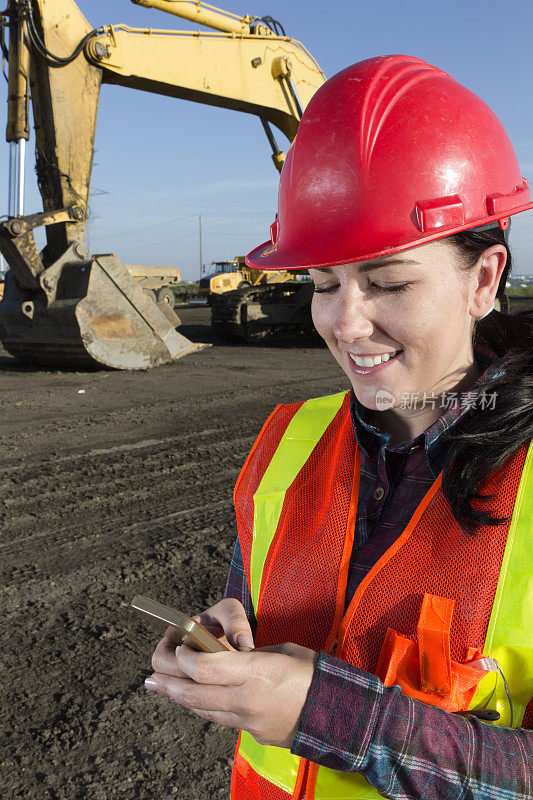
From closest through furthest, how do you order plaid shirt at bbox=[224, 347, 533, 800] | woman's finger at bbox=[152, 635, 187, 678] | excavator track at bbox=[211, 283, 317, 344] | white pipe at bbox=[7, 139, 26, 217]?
plaid shirt at bbox=[224, 347, 533, 800], woman's finger at bbox=[152, 635, 187, 678], white pipe at bbox=[7, 139, 26, 217], excavator track at bbox=[211, 283, 317, 344]

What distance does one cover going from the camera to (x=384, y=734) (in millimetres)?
1001

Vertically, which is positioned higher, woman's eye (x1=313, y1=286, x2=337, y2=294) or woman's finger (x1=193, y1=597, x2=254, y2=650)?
woman's eye (x1=313, y1=286, x2=337, y2=294)

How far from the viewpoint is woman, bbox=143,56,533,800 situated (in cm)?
102

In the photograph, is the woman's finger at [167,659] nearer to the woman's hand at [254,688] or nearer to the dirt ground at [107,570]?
the woman's hand at [254,688]

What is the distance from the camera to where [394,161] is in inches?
53.8

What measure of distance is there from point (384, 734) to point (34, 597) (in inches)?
110

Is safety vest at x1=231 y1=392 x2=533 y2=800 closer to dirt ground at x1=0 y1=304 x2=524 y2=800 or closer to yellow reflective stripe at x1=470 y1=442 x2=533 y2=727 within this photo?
yellow reflective stripe at x1=470 y1=442 x2=533 y2=727

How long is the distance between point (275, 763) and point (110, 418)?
239 inches

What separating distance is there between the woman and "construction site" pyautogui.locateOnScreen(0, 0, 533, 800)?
1325 millimetres

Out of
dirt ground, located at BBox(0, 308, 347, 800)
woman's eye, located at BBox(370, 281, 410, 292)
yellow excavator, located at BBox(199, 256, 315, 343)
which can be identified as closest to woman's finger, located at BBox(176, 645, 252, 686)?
woman's eye, located at BBox(370, 281, 410, 292)

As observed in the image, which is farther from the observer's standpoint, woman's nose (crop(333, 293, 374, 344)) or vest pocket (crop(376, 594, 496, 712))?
woman's nose (crop(333, 293, 374, 344))

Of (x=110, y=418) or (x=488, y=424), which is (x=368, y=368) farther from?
(x=110, y=418)

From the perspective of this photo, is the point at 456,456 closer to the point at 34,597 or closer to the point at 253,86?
the point at 34,597

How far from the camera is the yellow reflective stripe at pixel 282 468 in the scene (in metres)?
1.45
